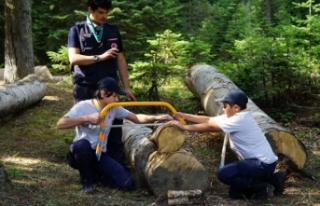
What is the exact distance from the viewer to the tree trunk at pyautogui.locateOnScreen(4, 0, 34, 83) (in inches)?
418

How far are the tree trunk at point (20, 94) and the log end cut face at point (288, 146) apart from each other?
4944 mm

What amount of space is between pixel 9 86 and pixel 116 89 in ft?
16.1

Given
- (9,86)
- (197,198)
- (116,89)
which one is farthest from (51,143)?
(197,198)

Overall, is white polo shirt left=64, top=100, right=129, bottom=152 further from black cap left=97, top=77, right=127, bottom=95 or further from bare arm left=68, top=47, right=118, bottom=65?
bare arm left=68, top=47, right=118, bottom=65

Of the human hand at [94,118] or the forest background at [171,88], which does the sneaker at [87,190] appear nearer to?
the forest background at [171,88]

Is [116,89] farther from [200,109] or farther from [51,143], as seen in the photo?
[200,109]

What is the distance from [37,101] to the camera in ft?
33.1

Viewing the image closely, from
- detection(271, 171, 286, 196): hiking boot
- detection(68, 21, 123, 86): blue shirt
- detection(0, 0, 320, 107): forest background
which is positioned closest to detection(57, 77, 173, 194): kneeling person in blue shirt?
detection(68, 21, 123, 86): blue shirt

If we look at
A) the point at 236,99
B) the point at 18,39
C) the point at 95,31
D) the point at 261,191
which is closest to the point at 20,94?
the point at 18,39

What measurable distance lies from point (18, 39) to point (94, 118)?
21.5 ft

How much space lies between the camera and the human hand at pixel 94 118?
499 cm

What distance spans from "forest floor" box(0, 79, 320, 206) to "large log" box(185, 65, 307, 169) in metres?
0.25

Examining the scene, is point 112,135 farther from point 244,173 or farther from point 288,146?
point 288,146

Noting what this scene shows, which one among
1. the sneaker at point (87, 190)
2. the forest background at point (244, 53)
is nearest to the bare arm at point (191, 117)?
the sneaker at point (87, 190)
